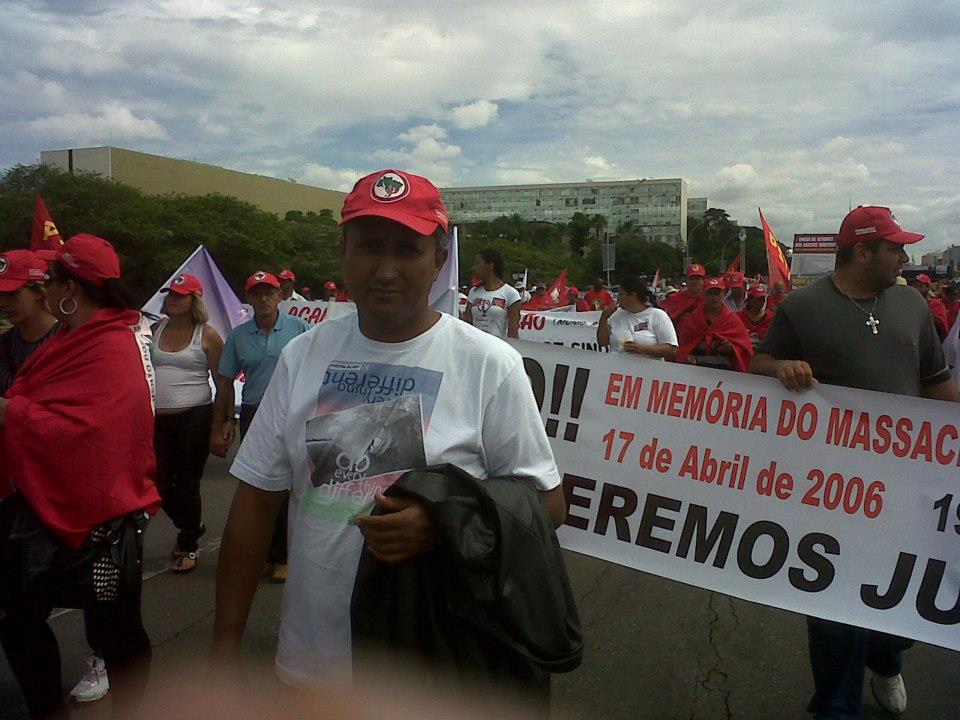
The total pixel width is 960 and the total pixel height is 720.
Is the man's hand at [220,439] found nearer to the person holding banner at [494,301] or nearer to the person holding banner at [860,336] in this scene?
the person holding banner at [860,336]

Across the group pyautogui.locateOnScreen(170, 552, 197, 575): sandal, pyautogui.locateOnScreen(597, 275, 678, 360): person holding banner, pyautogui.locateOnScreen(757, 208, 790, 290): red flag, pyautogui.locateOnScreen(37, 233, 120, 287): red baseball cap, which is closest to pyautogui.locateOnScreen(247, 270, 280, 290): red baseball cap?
pyautogui.locateOnScreen(170, 552, 197, 575): sandal

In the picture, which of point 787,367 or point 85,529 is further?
point 787,367

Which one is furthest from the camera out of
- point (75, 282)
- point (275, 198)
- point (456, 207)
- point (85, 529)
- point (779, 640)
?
point (456, 207)

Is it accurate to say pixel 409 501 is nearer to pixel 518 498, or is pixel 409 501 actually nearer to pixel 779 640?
pixel 518 498

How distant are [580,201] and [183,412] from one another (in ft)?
502

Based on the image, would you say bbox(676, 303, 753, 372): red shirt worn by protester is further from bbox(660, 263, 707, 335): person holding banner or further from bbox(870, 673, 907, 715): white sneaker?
bbox(870, 673, 907, 715): white sneaker

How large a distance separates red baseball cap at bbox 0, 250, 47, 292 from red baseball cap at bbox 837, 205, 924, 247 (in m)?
3.29

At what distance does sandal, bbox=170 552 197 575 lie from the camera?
15.9 feet

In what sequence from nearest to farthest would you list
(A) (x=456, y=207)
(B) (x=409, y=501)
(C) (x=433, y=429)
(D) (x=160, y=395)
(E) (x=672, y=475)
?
1. (B) (x=409, y=501)
2. (C) (x=433, y=429)
3. (E) (x=672, y=475)
4. (D) (x=160, y=395)
5. (A) (x=456, y=207)

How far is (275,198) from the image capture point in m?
78.1

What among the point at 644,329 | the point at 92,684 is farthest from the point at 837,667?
the point at 644,329

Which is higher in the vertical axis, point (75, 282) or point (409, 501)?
point (75, 282)

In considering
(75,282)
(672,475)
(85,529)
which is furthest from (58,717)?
(672,475)

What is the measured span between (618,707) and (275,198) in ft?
261
